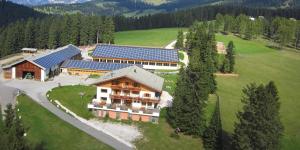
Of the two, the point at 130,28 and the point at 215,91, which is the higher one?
the point at 130,28

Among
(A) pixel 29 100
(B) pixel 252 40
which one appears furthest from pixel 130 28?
(A) pixel 29 100

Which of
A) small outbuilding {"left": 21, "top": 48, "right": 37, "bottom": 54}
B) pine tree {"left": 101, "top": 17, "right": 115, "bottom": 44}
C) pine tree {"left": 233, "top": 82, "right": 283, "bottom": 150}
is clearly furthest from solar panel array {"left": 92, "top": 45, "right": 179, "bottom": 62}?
pine tree {"left": 233, "top": 82, "right": 283, "bottom": 150}

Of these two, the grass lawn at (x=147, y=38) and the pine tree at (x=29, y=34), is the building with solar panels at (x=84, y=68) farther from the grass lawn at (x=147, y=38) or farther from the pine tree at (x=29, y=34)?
the grass lawn at (x=147, y=38)

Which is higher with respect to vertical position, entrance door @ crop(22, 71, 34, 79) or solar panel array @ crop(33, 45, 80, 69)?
solar panel array @ crop(33, 45, 80, 69)

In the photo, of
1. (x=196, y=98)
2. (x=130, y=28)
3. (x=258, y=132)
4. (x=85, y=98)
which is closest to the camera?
(x=258, y=132)

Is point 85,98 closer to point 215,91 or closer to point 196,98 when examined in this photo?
point 196,98

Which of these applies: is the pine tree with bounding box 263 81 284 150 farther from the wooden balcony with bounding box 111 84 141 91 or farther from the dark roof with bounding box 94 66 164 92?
the wooden balcony with bounding box 111 84 141 91

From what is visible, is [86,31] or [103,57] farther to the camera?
[86,31]

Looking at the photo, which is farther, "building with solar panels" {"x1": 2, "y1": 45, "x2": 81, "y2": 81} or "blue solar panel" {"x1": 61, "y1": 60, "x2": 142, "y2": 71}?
"blue solar panel" {"x1": 61, "y1": 60, "x2": 142, "y2": 71}
